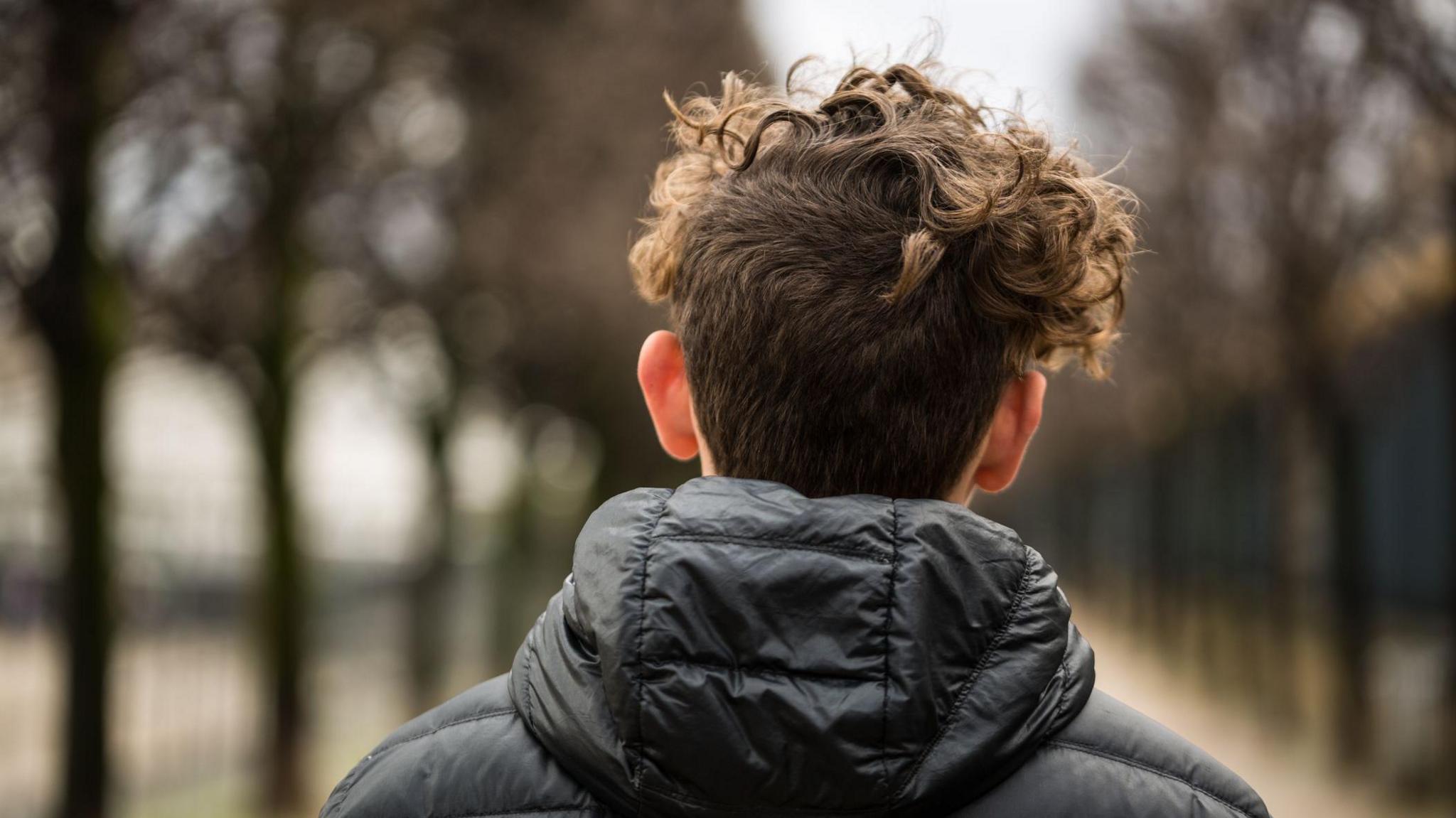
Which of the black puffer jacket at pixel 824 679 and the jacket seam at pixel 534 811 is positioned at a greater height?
the black puffer jacket at pixel 824 679

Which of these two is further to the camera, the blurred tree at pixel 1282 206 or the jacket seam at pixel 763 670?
the blurred tree at pixel 1282 206

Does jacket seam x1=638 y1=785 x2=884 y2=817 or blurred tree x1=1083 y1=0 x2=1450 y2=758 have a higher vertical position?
blurred tree x1=1083 y1=0 x2=1450 y2=758

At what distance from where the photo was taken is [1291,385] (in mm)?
11141

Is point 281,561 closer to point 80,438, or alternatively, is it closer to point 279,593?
point 279,593

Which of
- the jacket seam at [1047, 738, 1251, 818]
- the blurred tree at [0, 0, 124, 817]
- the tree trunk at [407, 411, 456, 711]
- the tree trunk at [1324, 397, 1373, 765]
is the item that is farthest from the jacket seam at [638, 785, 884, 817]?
the tree trunk at [407, 411, 456, 711]

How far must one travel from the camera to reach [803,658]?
4.29 ft

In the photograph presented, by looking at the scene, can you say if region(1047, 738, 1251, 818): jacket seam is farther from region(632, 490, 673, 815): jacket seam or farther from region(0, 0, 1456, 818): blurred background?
region(0, 0, 1456, 818): blurred background

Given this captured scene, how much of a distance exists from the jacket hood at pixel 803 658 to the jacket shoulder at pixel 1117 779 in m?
0.03

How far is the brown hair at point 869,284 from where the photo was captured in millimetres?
1510

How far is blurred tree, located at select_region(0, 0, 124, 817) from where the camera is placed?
→ 5.38m

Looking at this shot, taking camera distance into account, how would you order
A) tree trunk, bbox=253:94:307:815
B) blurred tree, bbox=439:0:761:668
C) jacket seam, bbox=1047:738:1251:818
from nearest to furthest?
1. jacket seam, bbox=1047:738:1251:818
2. tree trunk, bbox=253:94:307:815
3. blurred tree, bbox=439:0:761:668

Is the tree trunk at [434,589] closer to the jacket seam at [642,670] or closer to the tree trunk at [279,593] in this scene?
the tree trunk at [279,593]

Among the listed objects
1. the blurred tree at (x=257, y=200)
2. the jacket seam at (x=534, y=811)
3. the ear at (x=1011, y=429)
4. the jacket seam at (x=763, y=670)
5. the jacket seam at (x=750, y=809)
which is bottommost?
the jacket seam at (x=534, y=811)

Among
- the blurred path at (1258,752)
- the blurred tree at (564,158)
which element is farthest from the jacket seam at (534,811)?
the blurred tree at (564,158)
